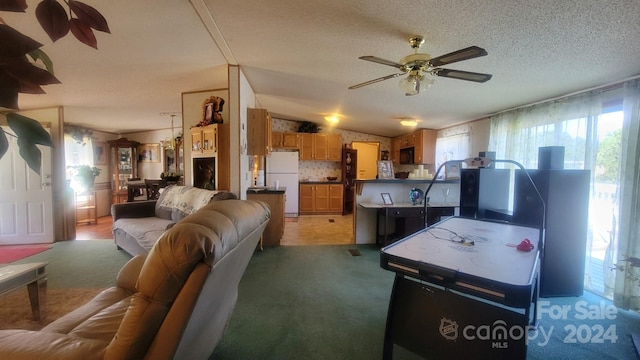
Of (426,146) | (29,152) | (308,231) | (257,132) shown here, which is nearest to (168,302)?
(29,152)

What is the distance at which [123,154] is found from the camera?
619 centimetres

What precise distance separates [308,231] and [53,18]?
4.61m

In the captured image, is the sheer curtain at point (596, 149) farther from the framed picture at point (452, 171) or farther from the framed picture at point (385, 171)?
the framed picture at point (385, 171)

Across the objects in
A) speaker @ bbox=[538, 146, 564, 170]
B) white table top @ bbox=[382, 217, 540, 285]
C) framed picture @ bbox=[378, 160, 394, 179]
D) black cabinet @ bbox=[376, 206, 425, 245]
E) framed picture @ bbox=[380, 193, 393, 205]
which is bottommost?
black cabinet @ bbox=[376, 206, 425, 245]

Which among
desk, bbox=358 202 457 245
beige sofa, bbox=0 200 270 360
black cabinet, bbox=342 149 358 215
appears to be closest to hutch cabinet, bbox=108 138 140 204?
black cabinet, bbox=342 149 358 215

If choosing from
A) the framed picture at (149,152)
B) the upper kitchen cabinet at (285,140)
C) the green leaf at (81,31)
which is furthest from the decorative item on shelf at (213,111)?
the framed picture at (149,152)

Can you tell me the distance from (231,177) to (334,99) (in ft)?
6.43

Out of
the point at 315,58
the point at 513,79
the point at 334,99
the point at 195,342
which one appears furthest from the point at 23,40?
the point at 334,99

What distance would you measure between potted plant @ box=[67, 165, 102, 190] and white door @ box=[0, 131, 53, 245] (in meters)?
1.13

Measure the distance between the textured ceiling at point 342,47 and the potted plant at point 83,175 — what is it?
67.2 inches

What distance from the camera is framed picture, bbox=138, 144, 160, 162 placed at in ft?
20.9

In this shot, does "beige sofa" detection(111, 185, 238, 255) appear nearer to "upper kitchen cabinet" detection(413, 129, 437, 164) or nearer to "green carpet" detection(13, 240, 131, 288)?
"green carpet" detection(13, 240, 131, 288)

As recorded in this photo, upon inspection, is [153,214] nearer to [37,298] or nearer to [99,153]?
[37,298]

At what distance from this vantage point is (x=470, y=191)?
10.7 feet
